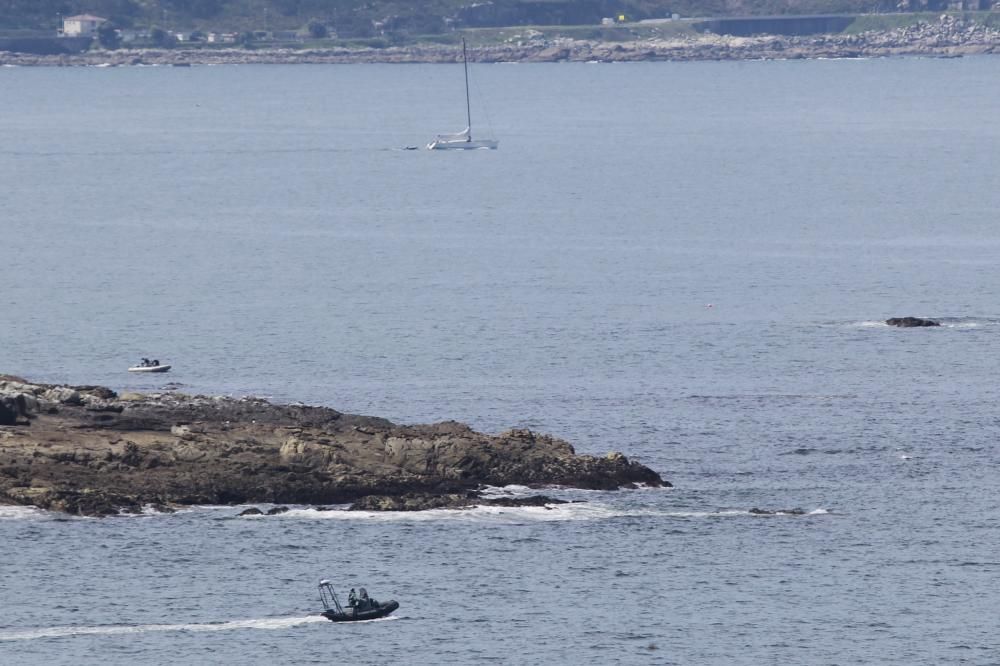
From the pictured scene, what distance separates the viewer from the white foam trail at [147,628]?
7056 cm

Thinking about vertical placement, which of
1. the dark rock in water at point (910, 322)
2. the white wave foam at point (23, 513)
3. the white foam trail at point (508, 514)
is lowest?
the dark rock in water at point (910, 322)

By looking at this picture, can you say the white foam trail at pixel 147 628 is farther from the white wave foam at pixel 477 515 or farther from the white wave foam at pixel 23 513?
the white wave foam at pixel 23 513

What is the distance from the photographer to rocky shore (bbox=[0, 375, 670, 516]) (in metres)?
83.4

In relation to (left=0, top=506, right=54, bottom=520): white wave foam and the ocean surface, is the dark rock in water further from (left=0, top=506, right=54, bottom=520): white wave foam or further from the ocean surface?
(left=0, top=506, right=54, bottom=520): white wave foam

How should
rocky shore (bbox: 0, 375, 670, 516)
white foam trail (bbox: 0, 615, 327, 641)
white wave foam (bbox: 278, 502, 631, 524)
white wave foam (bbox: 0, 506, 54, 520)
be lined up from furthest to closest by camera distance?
rocky shore (bbox: 0, 375, 670, 516), white wave foam (bbox: 278, 502, 631, 524), white wave foam (bbox: 0, 506, 54, 520), white foam trail (bbox: 0, 615, 327, 641)

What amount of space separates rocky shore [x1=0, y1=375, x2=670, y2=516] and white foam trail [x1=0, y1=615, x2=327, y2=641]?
11.6 meters

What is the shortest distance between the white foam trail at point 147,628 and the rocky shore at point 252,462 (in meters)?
11.6

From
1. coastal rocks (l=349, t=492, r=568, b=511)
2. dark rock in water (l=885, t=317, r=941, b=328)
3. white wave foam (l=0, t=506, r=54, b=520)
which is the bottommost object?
dark rock in water (l=885, t=317, r=941, b=328)

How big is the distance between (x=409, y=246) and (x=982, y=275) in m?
50.1

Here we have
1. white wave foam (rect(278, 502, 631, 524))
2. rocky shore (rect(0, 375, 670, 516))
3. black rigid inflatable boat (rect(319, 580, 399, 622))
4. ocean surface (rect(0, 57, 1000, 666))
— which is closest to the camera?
black rigid inflatable boat (rect(319, 580, 399, 622))

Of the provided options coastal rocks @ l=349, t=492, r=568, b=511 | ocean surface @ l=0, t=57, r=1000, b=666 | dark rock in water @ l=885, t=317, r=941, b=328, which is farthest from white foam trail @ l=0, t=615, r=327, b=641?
dark rock in water @ l=885, t=317, r=941, b=328

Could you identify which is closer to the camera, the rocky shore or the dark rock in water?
the rocky shore

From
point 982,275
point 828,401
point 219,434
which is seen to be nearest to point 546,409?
point 828,401

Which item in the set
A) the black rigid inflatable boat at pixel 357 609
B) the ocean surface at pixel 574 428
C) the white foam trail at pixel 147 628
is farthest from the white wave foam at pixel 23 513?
the black rigid inflatable boat at pixel 357 609
